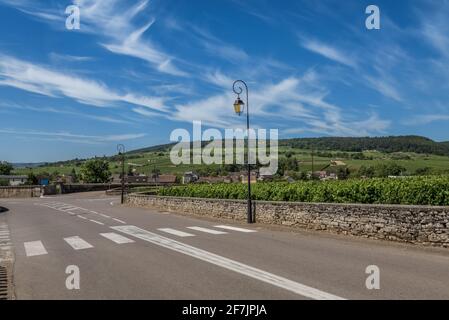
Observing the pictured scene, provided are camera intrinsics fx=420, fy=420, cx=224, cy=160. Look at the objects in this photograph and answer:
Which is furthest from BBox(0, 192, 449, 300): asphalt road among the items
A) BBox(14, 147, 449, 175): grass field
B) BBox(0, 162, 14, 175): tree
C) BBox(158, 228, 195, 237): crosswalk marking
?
BBox(0, 162, 14, 175): tree

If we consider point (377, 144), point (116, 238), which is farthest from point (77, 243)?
point (377, 144)

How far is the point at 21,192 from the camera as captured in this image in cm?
6175

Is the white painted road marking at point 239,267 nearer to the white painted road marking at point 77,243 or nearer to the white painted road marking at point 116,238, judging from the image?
the white painted road marking at point 116,238

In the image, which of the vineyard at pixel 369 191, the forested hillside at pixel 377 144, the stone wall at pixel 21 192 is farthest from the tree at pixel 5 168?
the vineyard at pixel 369 191

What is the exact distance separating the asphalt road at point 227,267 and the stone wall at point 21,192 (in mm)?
51373

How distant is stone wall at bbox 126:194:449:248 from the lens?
10914mm

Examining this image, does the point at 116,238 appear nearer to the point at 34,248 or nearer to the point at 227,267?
the point at 34,248

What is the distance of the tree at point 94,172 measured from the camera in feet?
351

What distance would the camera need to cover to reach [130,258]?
10.2 metres

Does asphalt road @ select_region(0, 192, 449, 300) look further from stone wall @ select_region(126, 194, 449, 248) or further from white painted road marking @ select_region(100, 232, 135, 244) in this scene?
stone wall @ select_region(126, 194, 449, 248)

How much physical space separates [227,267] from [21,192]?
60895 mm

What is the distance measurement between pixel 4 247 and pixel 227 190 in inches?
520
